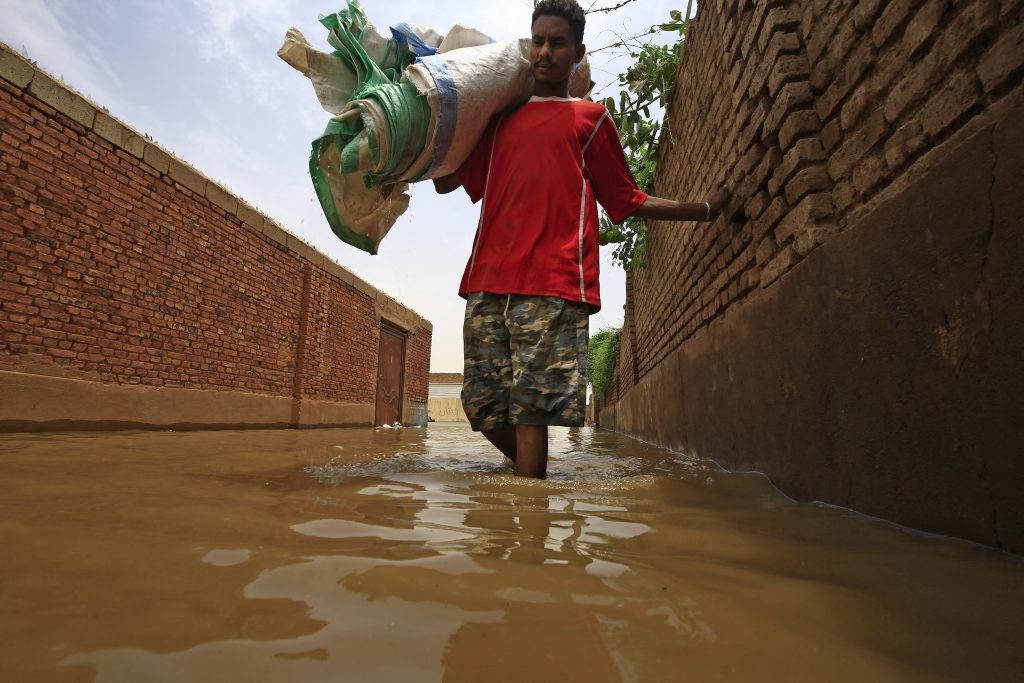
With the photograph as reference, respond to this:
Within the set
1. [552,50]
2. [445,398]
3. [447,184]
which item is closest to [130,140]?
[447,184]

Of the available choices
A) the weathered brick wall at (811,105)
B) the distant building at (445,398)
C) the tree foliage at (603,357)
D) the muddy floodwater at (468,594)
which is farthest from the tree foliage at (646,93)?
the distant building at (445,398)

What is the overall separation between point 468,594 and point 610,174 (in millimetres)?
1924

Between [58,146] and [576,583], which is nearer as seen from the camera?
[576,583]

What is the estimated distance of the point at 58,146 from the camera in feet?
15.4

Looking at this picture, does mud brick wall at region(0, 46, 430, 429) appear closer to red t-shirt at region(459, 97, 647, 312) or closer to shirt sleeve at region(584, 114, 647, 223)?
red t-shirt at region(459, 97, 647, 312)

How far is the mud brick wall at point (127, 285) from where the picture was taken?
4398mm

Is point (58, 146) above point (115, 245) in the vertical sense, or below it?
above

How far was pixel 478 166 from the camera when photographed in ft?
7.86

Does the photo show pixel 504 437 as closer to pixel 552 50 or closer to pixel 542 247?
pixel 542 247

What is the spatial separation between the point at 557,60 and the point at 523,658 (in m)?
2.23

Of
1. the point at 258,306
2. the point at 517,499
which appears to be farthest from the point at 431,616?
the point at 258,306

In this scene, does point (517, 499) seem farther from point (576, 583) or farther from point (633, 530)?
point (576, 583)

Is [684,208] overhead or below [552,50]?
below

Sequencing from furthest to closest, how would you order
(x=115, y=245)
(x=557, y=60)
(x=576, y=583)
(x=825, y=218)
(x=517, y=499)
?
(x=115, y=245) < (x=557, y=60) < (x=825, y=218) < (x=517, y=499) < (x=576, y=583)
